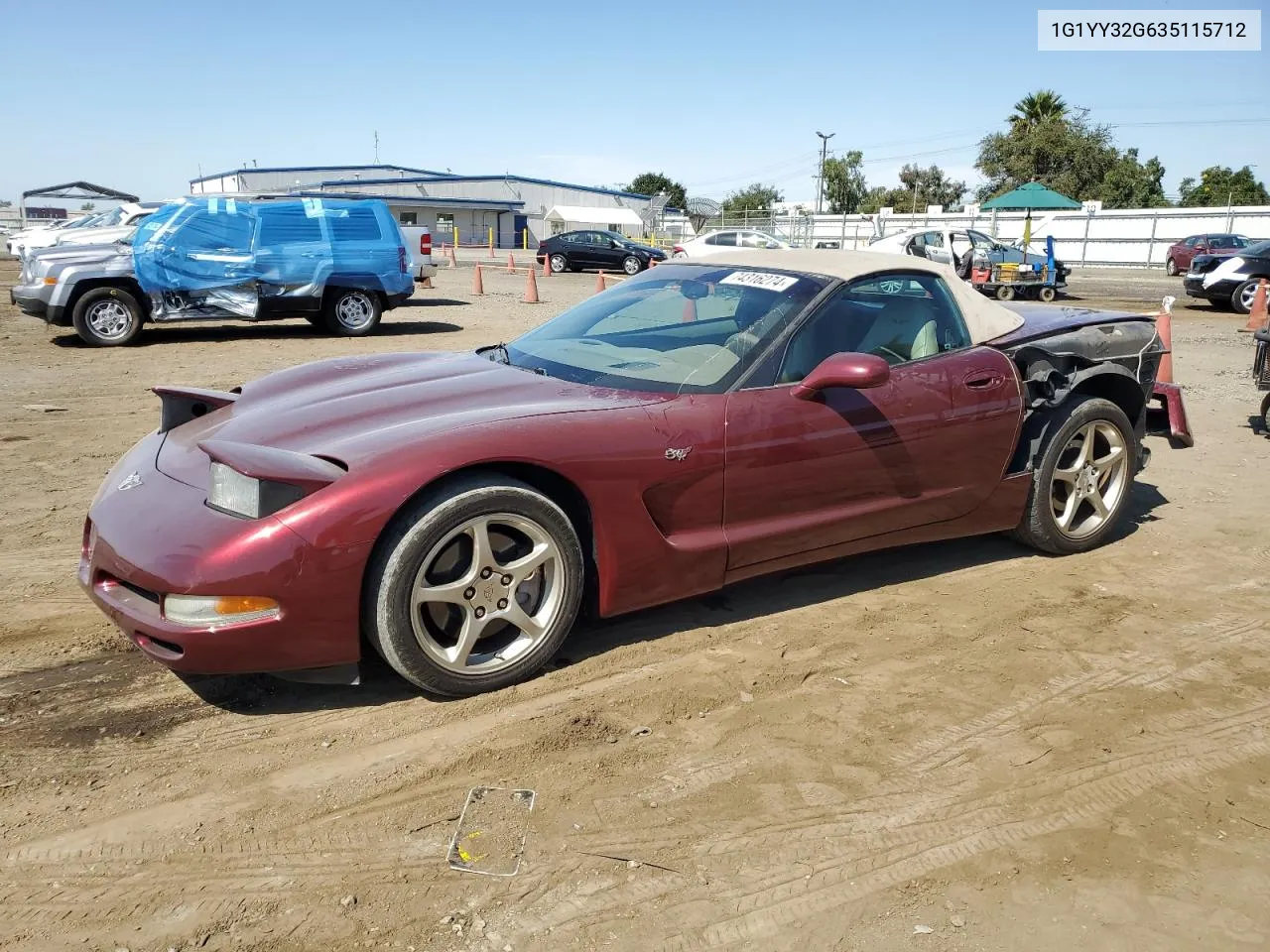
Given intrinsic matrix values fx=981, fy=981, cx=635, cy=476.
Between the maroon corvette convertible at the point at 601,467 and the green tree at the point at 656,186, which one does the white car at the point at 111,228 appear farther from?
the green tree at the point at 656,186

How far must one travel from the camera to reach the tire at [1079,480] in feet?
15.2

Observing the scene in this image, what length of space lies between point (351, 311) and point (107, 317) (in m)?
2.87

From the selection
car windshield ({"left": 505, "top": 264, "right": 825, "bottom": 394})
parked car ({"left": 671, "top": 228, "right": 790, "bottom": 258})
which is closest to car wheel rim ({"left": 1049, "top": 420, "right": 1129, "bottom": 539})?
car windshield ({"left": 505, "top": 264, "right": 825, "bottom": 394})

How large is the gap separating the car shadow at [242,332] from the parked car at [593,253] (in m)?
18.0

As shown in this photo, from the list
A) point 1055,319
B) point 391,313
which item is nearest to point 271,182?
point 391,313

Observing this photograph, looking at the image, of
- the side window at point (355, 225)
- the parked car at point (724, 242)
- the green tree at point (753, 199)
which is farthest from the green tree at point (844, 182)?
the side window at point (355, 225)

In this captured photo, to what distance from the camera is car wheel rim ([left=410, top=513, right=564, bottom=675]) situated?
10.2ft

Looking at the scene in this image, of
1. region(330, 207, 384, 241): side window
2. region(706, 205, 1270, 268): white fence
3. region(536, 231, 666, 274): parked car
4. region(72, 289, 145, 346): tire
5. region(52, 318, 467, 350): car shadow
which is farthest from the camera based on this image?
region(706, 205, 1270, 268): white fence

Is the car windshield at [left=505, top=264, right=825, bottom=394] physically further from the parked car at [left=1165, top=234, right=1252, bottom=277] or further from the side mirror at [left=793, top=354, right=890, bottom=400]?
the parked car at [left=1165, top=234, right=1252, bottom=277]

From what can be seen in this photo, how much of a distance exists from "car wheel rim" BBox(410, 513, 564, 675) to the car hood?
37cm

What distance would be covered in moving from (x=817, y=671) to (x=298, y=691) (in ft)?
5.91

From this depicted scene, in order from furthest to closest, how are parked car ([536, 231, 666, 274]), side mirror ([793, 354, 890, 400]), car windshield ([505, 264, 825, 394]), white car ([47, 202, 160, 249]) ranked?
parked car ([536, 231, 666, 274])
white car ([47, 202, 160, 249])
car windshield ([505, 264, 825, 394])
side mirror ([793, 354, 890, 400])

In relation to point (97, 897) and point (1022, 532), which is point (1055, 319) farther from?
point (97, 897)

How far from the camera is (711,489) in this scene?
11.6 ft
